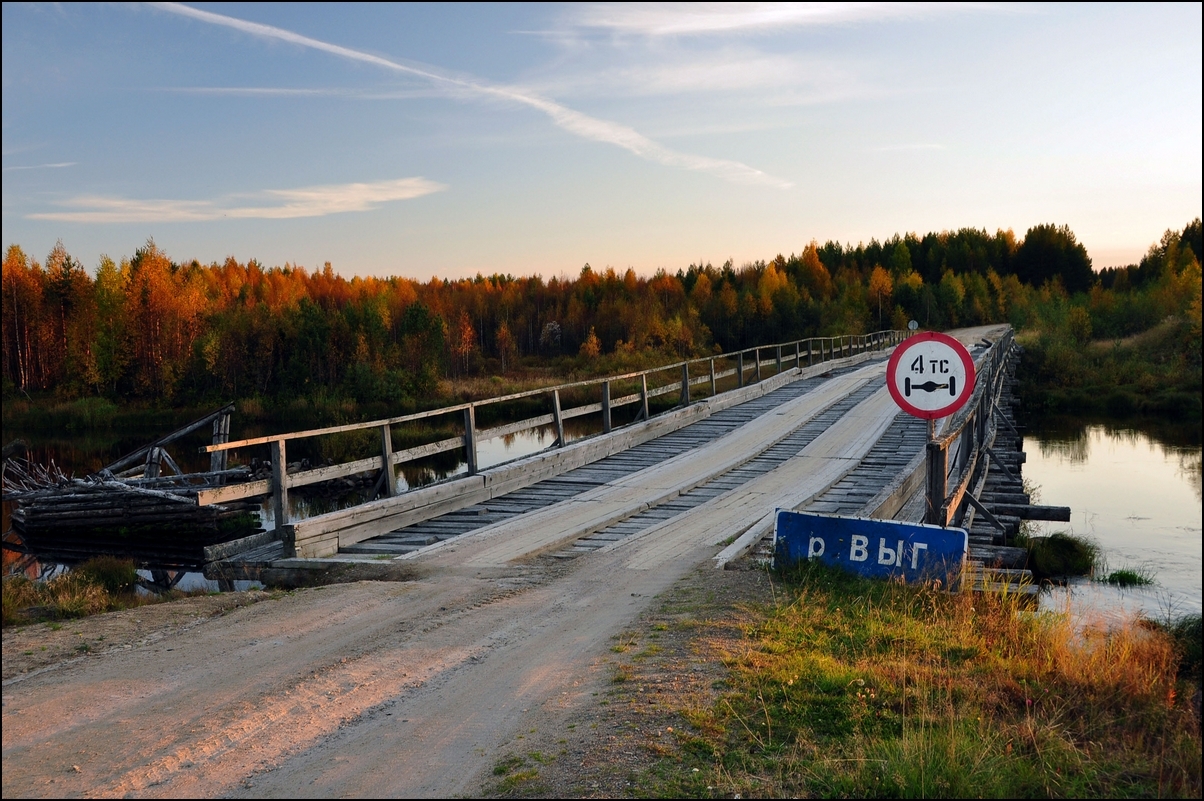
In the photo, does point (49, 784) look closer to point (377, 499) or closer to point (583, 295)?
point (377, 499)

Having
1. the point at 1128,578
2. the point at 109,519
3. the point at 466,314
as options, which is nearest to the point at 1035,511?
the point at 1128,578

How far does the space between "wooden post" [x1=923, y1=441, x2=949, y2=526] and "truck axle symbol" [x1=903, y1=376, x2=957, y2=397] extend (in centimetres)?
68

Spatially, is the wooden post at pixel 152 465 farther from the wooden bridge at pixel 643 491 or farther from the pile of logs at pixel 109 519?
the wooden bridge at pixel 643 491

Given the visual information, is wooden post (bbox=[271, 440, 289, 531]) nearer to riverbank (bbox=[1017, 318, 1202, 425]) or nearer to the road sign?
the road sign

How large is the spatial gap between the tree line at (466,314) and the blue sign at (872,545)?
39.9 m

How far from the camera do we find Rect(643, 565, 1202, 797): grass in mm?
4094

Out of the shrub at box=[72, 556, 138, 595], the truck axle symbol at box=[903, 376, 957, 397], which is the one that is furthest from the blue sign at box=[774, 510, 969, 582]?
the shrub at box=[72, 556, 138, 595]

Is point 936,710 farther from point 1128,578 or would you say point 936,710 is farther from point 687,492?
point 1128,578

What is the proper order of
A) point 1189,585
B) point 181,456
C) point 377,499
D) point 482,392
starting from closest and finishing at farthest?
point 377,499, point 1189,585, point 181,456, point 482,392

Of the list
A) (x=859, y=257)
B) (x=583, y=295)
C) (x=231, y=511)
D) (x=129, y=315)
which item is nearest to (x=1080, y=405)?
(x=231, y=511)

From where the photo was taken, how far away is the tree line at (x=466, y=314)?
171 ft

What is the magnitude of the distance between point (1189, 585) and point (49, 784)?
13542 mm

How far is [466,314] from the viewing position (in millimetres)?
81875

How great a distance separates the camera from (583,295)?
4050 inches
